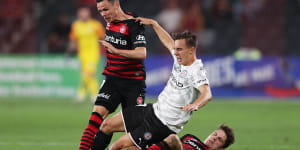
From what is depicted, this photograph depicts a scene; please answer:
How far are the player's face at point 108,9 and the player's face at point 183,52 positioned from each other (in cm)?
112

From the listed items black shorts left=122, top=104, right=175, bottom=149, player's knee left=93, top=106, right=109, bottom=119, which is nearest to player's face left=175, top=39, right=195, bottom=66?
black shorts left=122, top=104, right=175, bottom=149

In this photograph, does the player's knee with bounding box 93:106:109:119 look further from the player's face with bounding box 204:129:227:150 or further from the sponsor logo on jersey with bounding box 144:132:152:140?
the player's face with bounding box 204:129:227:150

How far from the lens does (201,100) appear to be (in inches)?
256

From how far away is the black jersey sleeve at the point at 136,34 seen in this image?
25.4ft

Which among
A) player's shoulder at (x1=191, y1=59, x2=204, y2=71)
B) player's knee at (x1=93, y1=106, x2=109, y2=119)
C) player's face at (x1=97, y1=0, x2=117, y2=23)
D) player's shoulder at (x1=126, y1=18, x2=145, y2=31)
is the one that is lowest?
player's knee at (x1=93, y1=106, x2=109, y2=119)

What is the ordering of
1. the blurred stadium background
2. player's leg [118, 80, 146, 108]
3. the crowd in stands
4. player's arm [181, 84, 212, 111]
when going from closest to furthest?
player's arm [181, 84, 212, 111], player's leg [118, 80, 146, 108], the blurred stadium background, the crowd in stands

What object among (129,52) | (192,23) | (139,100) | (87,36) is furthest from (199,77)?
(192,23)

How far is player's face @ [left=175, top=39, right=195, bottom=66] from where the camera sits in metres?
6.97

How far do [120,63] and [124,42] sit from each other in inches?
10.6

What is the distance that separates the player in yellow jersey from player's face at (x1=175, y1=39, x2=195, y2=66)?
9328mm

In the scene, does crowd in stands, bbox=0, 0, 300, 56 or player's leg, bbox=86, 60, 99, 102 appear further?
crowd in stands, bbox=0, 0, 300, 56

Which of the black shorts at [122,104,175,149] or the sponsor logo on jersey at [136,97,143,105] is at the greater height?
the sponsor logo on jersey at [136,97,143,105]

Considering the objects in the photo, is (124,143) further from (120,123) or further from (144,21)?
(144,21)

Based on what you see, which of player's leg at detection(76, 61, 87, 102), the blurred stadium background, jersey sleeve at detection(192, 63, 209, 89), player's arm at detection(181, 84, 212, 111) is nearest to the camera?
player's arm at detection(181, 84, 212, 111)
